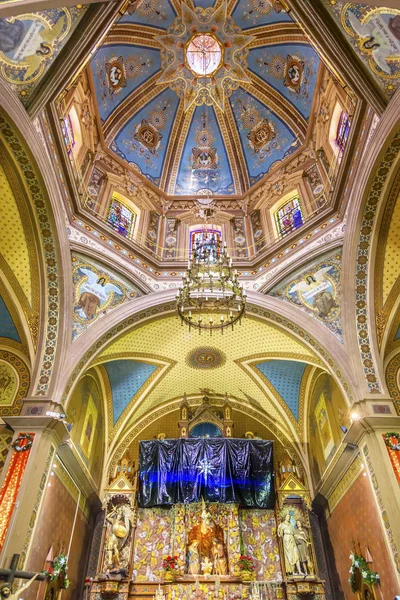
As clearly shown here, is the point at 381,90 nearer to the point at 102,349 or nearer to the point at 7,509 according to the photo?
the point at 102,349

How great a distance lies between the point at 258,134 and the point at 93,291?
10244 millimetres

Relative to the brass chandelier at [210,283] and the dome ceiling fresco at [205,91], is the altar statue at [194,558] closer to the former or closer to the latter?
the brass chandelier at [210,283]

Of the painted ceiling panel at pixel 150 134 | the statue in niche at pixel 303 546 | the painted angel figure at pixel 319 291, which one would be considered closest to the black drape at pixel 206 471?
the statue in niche at pixel 303 546

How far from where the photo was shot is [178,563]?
1380 cm

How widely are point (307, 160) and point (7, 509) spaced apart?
14.3 meters

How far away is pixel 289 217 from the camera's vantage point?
15.1 metres

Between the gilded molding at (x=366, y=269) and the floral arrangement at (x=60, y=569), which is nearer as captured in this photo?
the floral arrangement at (x=60, y=569)

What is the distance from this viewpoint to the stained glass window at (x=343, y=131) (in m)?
12.3

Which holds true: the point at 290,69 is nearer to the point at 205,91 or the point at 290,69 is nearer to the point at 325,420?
the point at 205,91

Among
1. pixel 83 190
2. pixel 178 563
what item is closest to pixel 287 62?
pixel 83 190

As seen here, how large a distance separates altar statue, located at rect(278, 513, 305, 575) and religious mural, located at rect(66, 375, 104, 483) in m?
6.92

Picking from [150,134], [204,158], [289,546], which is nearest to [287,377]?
[289,546]

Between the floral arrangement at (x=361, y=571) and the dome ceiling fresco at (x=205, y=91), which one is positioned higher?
the dome ceiling fresco at (x=205, y=91)

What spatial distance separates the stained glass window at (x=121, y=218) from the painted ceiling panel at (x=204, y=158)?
325 centimetres
